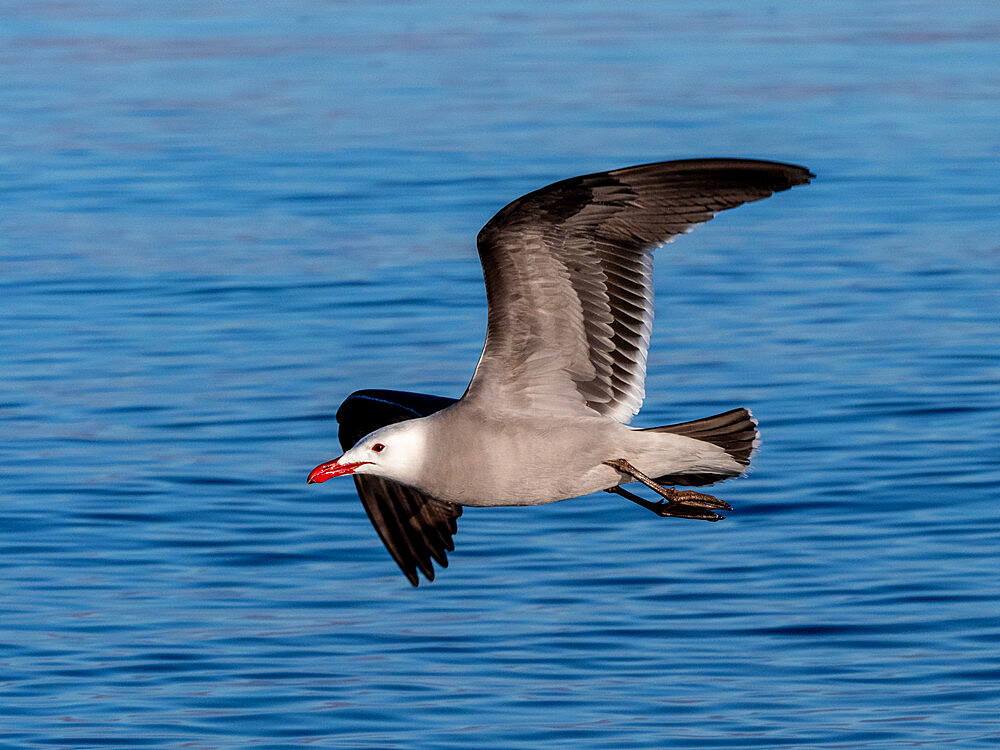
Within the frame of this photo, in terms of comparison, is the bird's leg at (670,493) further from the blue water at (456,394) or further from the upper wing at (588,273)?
the blue water at (456,394)

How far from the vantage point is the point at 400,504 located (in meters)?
9.06

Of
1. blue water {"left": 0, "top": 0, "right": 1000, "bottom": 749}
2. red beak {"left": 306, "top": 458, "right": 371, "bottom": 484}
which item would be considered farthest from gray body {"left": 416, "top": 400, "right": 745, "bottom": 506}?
blue water {"left": 0, "top": 0, "right": 1000, "bottom": 749}

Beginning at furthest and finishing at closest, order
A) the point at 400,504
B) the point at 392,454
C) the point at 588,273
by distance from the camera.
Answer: the point at 400,504 < the point at 392,454 < the point at 588,273

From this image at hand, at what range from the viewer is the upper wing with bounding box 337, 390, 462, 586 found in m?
8.95

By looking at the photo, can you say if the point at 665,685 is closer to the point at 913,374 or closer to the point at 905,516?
the point at 905,516

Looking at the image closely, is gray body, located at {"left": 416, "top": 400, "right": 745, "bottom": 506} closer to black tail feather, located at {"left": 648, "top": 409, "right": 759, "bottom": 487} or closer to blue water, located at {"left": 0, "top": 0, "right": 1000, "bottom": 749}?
black tail feather, located at {"left": 648, "top": 409, "right": 759, "bottom": 487}

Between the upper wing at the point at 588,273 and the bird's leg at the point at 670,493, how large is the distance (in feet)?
A: 0.94

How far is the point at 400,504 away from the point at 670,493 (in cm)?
153

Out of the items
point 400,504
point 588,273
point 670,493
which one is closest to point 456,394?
point 400,504

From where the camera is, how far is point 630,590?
38.0ft

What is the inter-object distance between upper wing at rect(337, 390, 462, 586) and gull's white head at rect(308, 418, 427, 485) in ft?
3.58

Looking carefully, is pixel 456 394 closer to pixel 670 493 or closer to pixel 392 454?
pixel 670 493

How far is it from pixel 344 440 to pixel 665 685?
2.50 meters

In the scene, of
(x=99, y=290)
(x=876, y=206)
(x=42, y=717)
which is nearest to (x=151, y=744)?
(x=42, y=717)
